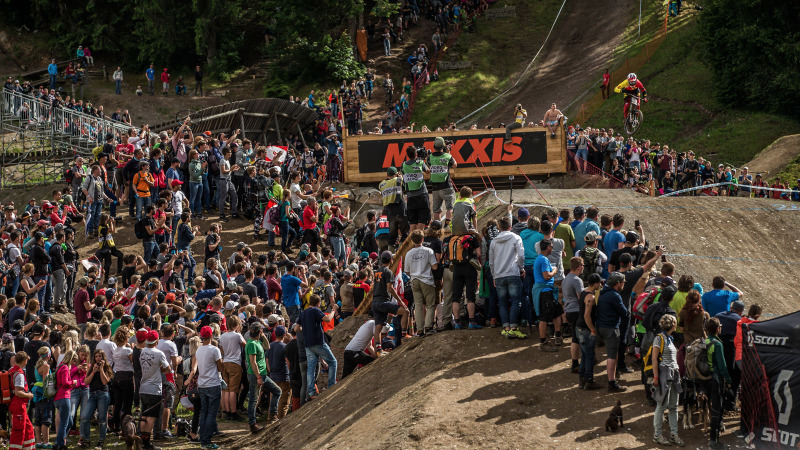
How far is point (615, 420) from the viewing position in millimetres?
11742

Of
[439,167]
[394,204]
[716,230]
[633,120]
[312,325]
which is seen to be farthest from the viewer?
[633,120]

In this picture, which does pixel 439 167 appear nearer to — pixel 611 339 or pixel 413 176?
pixel 413 176

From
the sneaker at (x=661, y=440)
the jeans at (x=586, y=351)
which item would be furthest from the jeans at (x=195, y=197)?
the sneaker at (x=661, y=440)

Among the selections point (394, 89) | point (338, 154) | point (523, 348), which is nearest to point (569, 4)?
point (394, 89)

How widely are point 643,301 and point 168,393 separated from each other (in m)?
7.23

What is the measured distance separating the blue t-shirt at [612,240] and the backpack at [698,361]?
3.04m

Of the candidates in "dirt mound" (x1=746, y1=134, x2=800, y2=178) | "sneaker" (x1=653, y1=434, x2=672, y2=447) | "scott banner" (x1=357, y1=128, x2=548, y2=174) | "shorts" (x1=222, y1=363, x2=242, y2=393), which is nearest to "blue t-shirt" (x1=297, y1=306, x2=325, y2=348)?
"shorts" (x1=222, y1=363, x2=242, y2=393)

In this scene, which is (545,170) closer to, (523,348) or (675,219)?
(675,219)

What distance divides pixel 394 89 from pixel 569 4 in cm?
1291

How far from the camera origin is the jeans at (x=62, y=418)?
14211 millimetres

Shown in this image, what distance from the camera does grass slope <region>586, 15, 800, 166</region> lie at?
129ft

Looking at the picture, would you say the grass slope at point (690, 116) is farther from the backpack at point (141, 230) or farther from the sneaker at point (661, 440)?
the sneaker at point (661, 440)

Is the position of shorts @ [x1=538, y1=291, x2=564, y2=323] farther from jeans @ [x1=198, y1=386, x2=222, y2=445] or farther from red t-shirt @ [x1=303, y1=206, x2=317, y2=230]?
red t-shirt @ [x1=303, y1=206, x2=317, y2=230]

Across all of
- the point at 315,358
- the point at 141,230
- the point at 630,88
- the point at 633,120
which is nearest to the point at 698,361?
the point at 315,358
